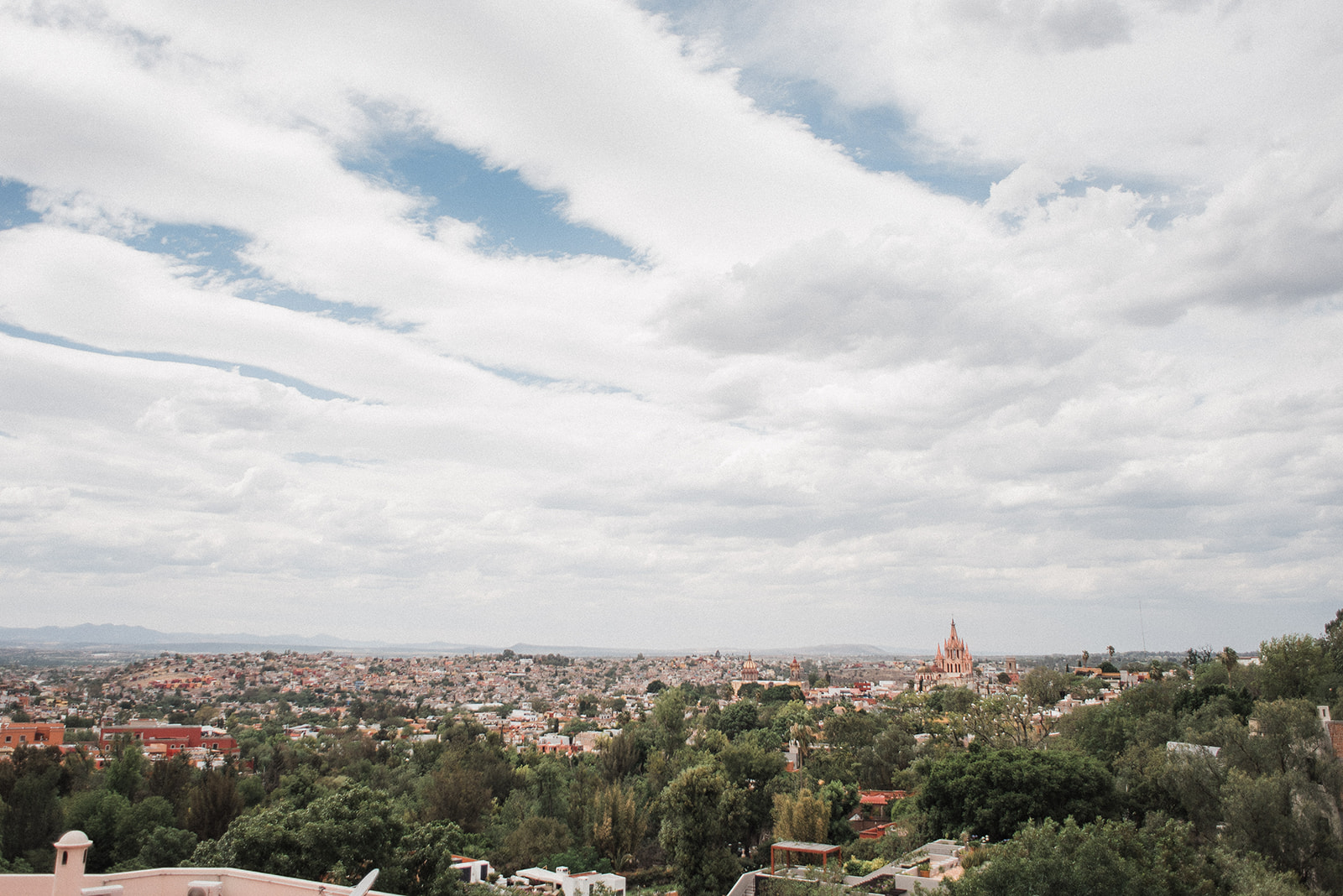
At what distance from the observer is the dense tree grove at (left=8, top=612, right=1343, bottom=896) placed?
1794 cm

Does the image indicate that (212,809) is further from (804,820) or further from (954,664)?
(954,664)

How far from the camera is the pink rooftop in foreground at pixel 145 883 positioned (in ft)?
31.9

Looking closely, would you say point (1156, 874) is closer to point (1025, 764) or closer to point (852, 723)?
point (1025, 764)

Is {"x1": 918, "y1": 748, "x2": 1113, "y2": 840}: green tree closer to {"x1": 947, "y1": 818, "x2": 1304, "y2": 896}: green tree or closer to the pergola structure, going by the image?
the pergola structure

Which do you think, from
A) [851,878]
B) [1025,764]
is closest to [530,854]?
[851,878]

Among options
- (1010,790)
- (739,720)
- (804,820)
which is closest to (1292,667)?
(1010,790)

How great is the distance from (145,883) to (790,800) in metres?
23.9

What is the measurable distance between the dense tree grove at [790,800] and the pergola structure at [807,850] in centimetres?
155

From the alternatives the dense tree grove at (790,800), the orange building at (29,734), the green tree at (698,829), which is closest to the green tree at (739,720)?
the dense tree grove at (790,800)

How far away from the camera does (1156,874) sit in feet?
52.6

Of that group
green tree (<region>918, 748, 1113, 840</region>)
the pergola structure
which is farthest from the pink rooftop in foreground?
green tree (<region>918, 748, 1113, 840</region>)

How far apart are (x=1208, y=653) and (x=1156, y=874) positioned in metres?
107

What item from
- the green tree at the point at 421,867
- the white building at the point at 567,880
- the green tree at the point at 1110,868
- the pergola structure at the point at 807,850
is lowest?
the white building at the point at 567,880

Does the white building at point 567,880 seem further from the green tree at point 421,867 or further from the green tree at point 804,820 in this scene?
the green tree at point 421,867
